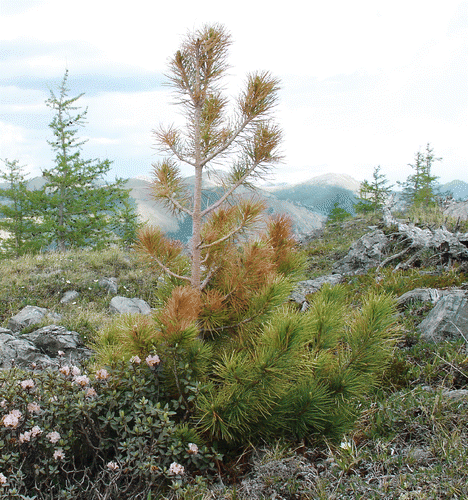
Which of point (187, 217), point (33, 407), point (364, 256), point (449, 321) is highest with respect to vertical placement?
point (187, 217)

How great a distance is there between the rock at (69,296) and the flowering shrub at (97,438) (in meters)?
7.11

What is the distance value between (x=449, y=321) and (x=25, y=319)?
7853 millimetres

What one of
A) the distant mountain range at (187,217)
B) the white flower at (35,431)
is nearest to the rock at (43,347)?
the distant mountain range at (187,217)

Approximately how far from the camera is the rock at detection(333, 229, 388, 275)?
1059 centimetres

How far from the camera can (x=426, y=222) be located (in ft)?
44.0

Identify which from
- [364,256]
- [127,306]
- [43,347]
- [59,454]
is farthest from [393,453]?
[364,256]

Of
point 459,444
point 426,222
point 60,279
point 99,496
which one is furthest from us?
point 426,222

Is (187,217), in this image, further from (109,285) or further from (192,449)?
(109,285)

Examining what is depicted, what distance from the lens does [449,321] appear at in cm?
461

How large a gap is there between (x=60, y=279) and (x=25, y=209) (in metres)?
17.1

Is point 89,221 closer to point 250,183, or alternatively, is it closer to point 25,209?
point 25,209

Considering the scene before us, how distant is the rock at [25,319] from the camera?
7829mm

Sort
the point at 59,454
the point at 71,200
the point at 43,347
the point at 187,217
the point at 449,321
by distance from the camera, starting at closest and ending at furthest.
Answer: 1. the point at 59,454
2. the point at 187,217
3. the point at 449,321
4. the point at 43,347
5. the point at 71,200

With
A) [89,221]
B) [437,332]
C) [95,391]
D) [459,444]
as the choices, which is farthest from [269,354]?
[89,221]
